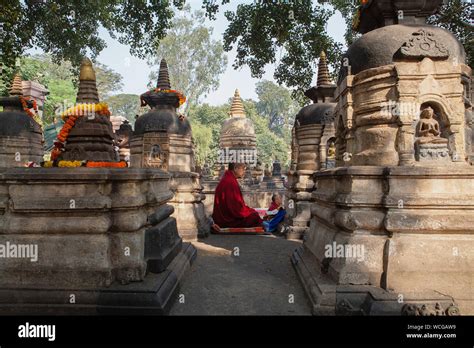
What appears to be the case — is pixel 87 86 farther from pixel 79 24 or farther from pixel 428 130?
pixel 79 24

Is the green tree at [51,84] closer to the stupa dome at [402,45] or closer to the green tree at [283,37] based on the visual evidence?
the green tree at [283,37]

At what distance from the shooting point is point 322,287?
3.46 m

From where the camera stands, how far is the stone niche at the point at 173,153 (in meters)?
8.01

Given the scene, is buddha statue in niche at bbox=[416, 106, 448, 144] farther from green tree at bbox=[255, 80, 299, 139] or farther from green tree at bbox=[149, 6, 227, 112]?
green tree at bbox=[255, 80, 299, 139]

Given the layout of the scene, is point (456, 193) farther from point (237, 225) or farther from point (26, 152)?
point (26, 152)

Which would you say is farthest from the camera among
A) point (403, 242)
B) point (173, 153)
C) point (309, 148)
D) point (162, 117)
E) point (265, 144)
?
point (265, 144)

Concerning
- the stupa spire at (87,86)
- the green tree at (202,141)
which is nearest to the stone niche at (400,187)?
the stupa spire at (87,86)

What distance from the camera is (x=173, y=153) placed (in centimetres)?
839

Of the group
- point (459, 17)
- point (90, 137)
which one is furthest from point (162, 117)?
point (459, 17)

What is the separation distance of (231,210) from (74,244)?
584 centimetres

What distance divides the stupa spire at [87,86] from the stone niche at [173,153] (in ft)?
11.7

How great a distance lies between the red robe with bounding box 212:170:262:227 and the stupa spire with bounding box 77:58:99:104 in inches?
199

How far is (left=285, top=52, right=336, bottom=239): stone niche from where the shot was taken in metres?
8.45

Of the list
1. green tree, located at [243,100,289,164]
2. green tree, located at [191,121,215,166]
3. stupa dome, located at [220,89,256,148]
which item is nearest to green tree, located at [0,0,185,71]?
stupa dome, located at [220,89,256,148]
